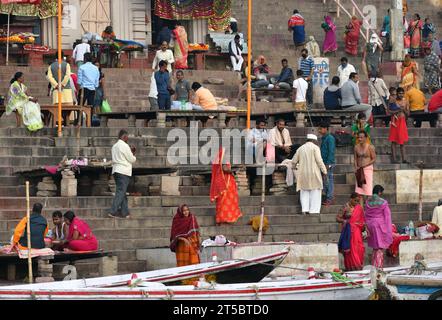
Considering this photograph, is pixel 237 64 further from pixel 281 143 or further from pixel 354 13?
pixel 281 143

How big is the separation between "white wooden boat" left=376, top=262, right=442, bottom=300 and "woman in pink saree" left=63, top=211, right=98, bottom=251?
4.47 m

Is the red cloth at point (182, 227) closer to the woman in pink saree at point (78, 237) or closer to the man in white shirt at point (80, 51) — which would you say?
the woman in pink saree at point (78, 237)

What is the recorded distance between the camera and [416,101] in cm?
3825

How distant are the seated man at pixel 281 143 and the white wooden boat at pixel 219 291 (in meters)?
6.89

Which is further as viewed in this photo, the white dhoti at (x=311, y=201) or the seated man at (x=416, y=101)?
the seated man at (x=416, y=101)

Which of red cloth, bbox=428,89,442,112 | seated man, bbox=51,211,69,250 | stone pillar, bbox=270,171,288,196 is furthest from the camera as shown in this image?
red cloth, bbox=428,89,442,112

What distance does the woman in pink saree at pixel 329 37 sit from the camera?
43.2 m

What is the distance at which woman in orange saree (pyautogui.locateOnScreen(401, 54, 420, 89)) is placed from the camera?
128 feet

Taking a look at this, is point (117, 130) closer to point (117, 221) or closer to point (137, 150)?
point (137, 150)

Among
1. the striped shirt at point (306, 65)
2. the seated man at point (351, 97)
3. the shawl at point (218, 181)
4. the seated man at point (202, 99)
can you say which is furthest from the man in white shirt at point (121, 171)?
the striped shirt at point (306, 65)

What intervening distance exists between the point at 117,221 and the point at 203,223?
4.66 feet

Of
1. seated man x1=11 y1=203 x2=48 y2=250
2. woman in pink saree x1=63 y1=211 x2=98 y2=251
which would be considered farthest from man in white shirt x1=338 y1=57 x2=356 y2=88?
seated man x1=11 y1=203 x2=48 y2=250

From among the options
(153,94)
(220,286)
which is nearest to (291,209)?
(153,94)

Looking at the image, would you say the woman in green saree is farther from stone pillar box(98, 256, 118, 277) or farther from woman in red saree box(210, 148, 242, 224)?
stone pillar box(98, 256, 118, 277)
